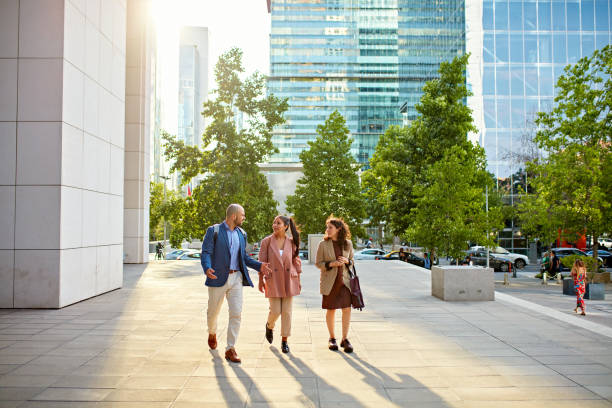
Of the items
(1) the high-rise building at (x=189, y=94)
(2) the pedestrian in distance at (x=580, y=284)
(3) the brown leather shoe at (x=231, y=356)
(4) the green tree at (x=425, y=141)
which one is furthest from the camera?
(1) the high-rise building at (x=189, y=94)

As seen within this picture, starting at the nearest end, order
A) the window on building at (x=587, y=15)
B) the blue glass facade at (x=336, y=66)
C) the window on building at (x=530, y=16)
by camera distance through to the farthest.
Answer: the window on building at (x=530, y=16), the window on building at (x=587, y=15), the blue glass facade at (x=336, y=66)

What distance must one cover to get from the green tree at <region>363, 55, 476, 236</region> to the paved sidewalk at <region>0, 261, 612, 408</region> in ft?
62.3

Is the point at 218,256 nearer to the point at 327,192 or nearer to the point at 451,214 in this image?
the point at 451,214

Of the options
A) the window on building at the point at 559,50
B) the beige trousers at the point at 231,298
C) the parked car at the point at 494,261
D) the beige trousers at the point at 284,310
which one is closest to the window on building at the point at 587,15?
the window on building at the point at 559,50

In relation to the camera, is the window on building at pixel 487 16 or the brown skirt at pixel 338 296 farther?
the window on building at pixel 487 16

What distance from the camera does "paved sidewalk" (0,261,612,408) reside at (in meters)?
5.00

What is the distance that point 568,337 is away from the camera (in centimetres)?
791

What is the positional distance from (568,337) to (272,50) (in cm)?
11759

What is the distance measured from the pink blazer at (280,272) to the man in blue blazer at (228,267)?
0.52 ft

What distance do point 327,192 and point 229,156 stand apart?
9.17 m

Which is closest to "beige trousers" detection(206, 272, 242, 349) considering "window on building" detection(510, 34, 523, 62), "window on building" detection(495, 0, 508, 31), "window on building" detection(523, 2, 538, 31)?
"window on building" detection(510, 34, 523, 62)

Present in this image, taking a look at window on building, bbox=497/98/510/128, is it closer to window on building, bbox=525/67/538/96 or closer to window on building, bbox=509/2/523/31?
window on building, bbox=525/67/538/96

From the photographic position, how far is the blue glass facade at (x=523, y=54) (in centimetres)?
4606

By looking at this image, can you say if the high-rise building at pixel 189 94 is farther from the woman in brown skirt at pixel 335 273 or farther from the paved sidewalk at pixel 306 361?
the woman in brown skirt at pixel 335 273
